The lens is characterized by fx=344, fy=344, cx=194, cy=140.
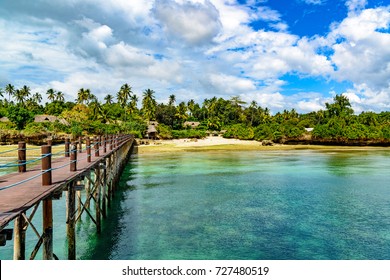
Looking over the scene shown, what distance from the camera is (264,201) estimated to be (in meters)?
21.0

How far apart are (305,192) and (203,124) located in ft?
245

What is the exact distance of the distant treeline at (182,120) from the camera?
225 ft

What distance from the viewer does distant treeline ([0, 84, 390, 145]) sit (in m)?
68.5

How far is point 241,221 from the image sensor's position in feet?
54.4

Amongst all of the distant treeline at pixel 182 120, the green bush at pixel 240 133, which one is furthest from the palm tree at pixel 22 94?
the green bush at pixel 240 133

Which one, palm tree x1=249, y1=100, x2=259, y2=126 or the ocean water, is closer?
the ocean water

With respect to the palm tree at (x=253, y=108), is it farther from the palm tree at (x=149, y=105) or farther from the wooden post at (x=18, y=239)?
the wooden post at (x=18, y=239)

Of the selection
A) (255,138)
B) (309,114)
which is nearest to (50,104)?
(255,138)

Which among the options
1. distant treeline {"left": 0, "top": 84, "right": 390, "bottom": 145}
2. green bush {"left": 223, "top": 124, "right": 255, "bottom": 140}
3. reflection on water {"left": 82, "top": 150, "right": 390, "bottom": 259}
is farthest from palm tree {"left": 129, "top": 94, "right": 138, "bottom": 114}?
reflection on water {"left": 82, "top": 150, "right": 390, "bottom": 259}

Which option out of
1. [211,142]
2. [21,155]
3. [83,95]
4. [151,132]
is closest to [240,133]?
[211,142]

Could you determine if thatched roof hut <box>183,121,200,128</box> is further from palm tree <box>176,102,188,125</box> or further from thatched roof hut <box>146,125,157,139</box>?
thatched roof hut <box>146,125,157,139</box>
